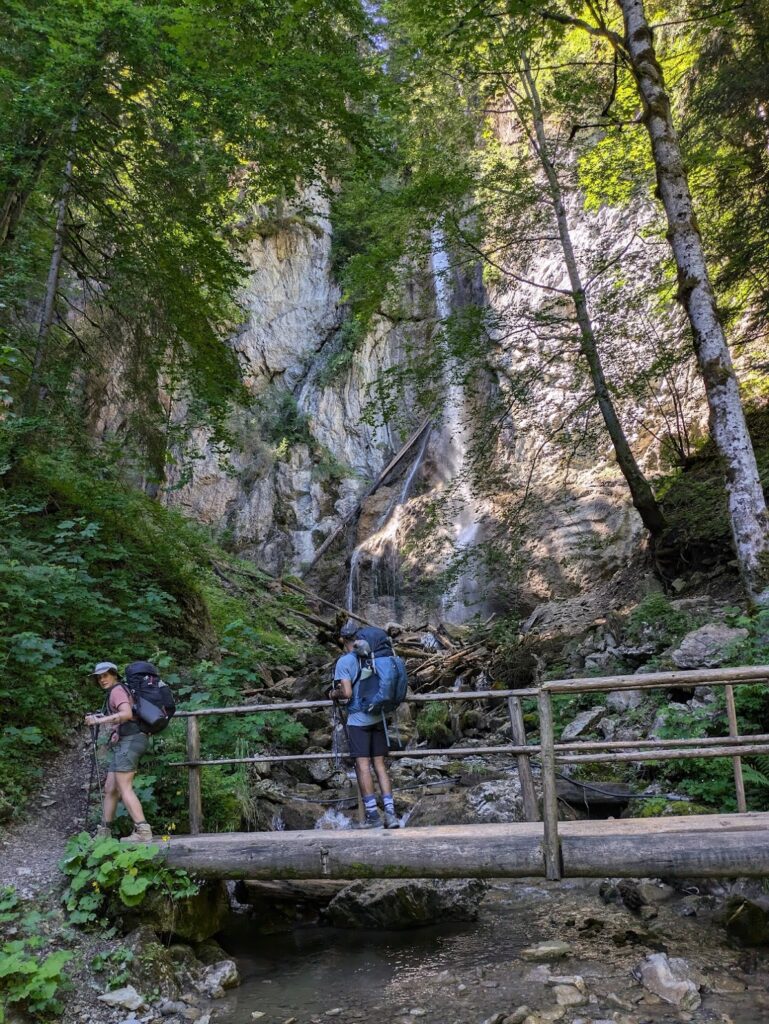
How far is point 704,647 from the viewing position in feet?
Answer: 23.1

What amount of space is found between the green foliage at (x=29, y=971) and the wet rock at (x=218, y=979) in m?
0.96

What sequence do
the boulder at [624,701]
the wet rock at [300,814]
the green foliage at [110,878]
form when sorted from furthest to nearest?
the boulder at [624,701]
the wet rock at [300,814]
the green foliage at [110,878]

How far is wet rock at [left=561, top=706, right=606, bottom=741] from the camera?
25.5 feet

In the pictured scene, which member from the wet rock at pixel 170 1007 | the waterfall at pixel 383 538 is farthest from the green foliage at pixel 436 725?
the waterfall at pixel 383 538

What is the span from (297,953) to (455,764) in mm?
3829

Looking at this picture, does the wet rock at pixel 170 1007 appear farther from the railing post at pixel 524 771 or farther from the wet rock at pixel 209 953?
the railing post at pixel 524 771

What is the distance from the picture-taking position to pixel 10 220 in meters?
8.30

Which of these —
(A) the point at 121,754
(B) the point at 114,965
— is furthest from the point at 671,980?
(A) the point at 121,754

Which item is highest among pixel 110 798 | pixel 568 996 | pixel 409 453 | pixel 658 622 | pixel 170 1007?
pixel 409 453

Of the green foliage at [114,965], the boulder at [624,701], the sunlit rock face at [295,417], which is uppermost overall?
the sunlit rock face at [295,417]

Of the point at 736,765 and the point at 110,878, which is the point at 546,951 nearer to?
the point at 736,765

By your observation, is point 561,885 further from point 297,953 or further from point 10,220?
point 10,220

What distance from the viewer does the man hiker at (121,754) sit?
184 inches

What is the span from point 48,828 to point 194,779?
1.14m
